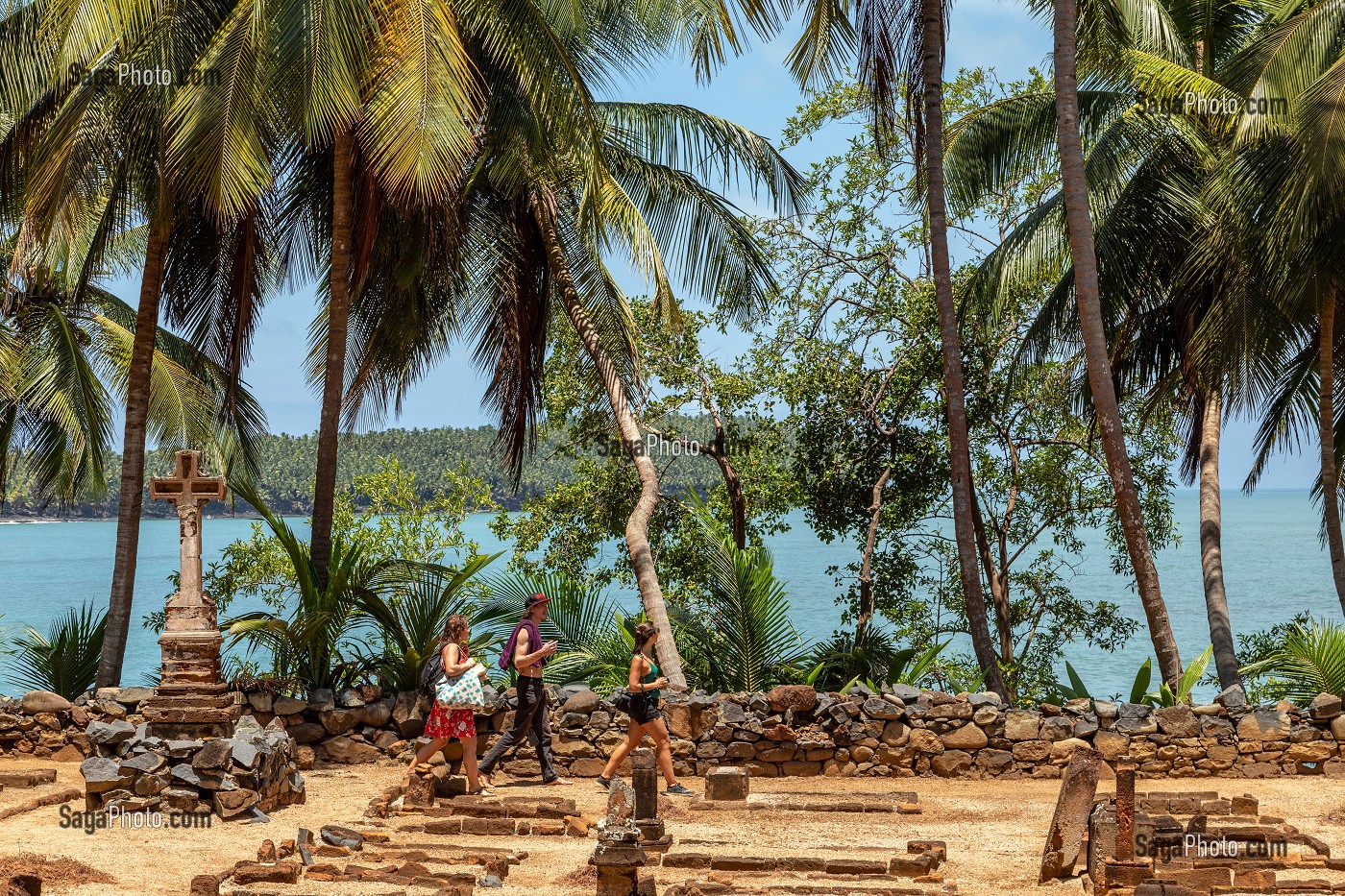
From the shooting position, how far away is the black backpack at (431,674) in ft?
34.2

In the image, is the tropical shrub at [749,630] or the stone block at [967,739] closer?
the stone block at [967,739]

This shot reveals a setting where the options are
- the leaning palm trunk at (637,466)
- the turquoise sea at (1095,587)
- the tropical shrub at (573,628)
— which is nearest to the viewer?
the leaning palm trunk at (637,466)

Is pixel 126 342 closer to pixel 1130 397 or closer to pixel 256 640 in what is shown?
pixel 256 640

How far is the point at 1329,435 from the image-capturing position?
14.4 meters

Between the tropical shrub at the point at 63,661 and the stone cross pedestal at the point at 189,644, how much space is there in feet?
9.24

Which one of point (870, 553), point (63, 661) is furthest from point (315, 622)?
point (870, 553)

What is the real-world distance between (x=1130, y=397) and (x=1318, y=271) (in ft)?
17.4

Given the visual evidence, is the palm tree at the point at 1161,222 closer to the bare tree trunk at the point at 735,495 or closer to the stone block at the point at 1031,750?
the stone block at the point at 1031,750

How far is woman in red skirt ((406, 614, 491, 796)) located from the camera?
9938 millimetres

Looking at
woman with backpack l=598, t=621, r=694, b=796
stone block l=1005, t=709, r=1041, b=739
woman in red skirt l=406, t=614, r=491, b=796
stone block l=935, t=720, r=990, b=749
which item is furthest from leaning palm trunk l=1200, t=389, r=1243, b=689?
woman in red skirt l=406, t=614, r=491, b=796

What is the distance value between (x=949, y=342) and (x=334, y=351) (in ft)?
20.8

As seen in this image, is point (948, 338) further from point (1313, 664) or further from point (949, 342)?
point (1313, 664)

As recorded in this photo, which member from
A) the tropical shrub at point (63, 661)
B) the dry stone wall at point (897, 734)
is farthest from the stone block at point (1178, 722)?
the tropical shrub at point (63, 661)

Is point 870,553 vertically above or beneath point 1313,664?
above
